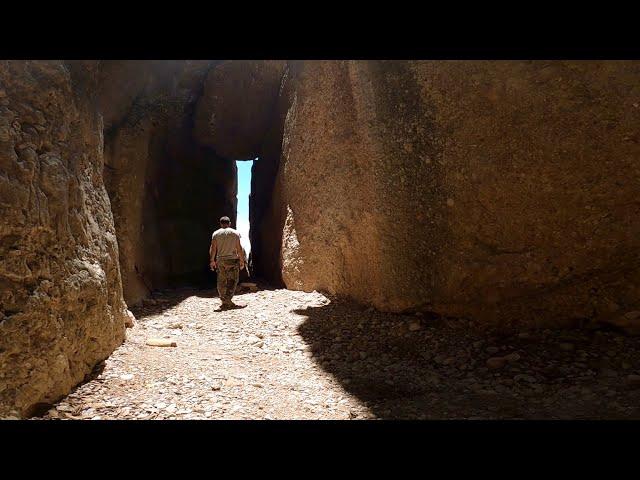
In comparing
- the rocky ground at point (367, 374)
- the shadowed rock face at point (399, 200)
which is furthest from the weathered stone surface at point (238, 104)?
the rocky ground at point (367, 374)

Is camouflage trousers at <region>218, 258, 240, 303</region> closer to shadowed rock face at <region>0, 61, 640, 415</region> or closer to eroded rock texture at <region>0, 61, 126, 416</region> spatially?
shadowed rock face at <region>0, 61, 640, 415</region>

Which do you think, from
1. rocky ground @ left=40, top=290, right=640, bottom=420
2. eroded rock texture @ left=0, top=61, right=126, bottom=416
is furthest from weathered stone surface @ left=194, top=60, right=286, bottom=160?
rocky ground @ left=40, top=290, right=640, bottom=420

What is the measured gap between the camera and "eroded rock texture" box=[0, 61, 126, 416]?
8.39ft

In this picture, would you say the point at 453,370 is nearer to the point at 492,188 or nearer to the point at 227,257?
the point at 492,188

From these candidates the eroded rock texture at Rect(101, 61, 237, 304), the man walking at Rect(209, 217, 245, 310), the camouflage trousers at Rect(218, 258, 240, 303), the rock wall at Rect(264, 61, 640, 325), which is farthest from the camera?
the eroded rock texture at Rect(101, 61, 237, 304)

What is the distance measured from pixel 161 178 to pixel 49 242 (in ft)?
19.5

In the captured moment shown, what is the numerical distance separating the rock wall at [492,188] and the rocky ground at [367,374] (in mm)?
356

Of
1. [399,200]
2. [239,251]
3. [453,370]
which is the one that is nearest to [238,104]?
[239,251]

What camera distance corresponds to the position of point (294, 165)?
6414 mm

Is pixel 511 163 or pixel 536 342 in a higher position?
pixel 511 163

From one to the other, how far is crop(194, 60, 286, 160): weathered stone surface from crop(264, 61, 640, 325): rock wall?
459 centimetres

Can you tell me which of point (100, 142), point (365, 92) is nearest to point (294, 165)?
point (365, 92)

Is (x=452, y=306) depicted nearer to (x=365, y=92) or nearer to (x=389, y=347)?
(x=389, y=347)

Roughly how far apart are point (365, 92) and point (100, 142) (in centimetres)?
285
